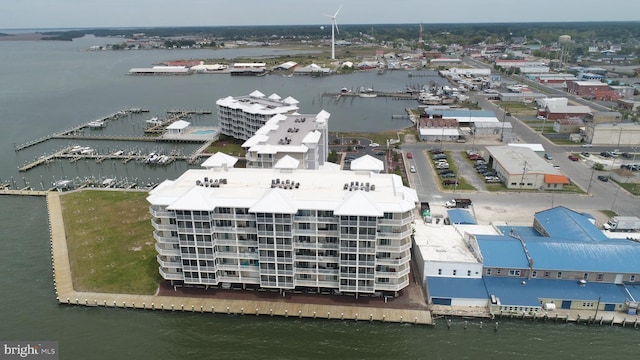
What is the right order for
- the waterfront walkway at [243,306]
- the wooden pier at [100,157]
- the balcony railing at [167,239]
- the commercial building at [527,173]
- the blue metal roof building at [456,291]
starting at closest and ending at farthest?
1. the waterfront walkway at [243,306]
2. the blue metal roof building at [456,291]
3. the balcony railing at [167,239]
4. the commercial building at [527,173]
5. the wooden pier at [100,157]

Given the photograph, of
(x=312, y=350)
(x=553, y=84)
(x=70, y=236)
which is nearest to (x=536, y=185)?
(x=312, y=350)

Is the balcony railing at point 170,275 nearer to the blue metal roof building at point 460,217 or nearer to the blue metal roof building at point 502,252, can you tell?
the blue metal roof building at point 502,252

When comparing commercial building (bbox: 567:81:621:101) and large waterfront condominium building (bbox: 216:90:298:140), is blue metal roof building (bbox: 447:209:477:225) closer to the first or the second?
large waterfront condominium building (bbox: 216:90:298:140)

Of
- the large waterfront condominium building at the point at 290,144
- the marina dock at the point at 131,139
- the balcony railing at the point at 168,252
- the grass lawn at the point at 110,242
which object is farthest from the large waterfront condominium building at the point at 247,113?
the balcony railing at the point at 168,252

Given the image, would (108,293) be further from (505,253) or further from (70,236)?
(505,253)

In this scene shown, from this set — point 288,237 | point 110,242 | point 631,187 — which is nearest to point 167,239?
point 288,237
